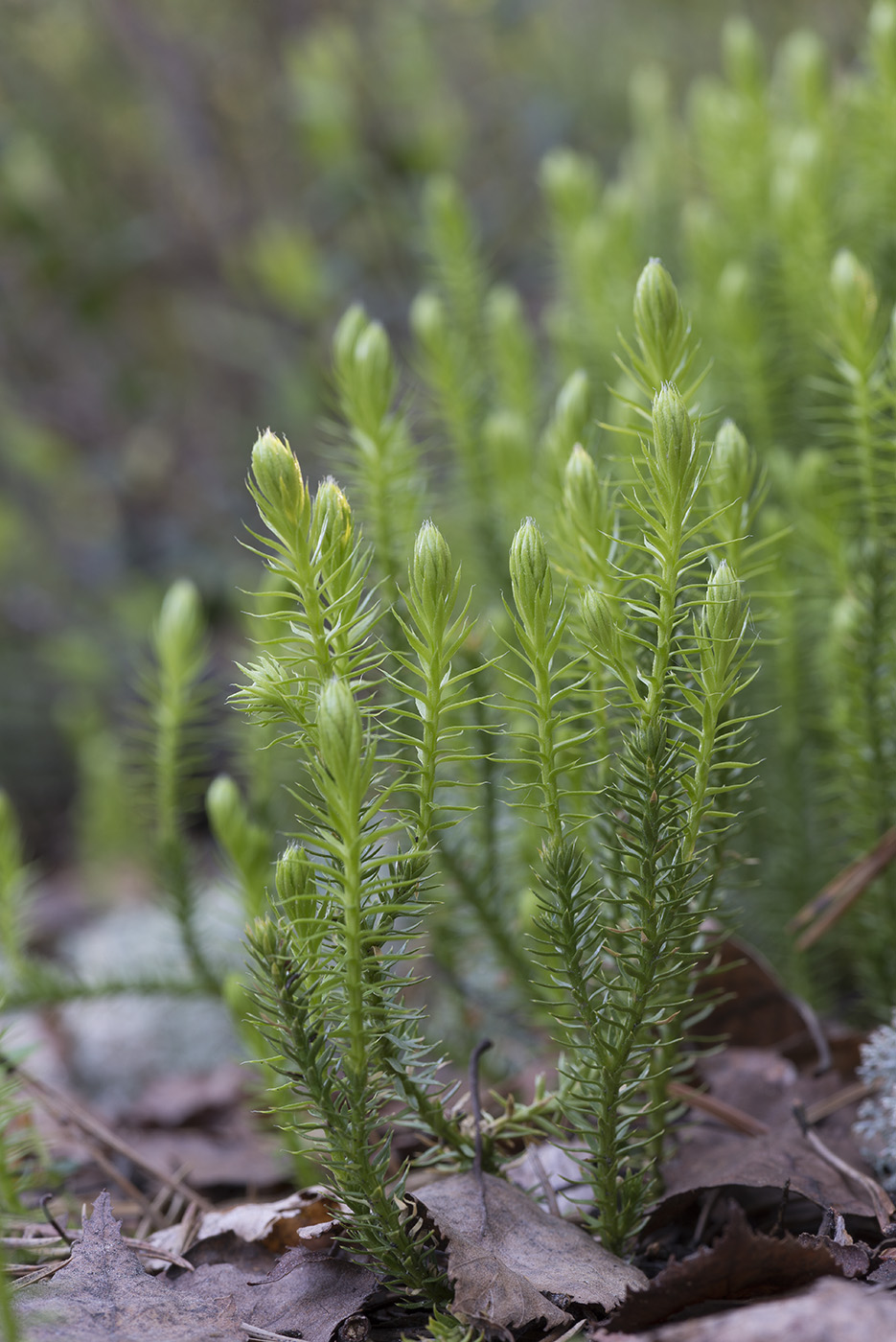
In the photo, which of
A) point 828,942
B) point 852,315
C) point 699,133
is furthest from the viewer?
point 699,133

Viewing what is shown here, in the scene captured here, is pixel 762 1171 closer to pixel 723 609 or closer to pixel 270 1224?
pixel 270 1224

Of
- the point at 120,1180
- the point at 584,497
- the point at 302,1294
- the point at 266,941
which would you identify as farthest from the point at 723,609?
the point at 120,1180

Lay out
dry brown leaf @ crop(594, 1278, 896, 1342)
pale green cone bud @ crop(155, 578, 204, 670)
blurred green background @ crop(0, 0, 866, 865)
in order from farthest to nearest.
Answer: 1. blurred green background @ crop(0, 0, 866, 865)
2. pale green cone bud @ crop(155, 578, 204, 670)
3. dry brown leaf @ crop(594, 1278, 896, 1342)

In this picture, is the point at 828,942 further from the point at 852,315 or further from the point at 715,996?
the point at 852,315

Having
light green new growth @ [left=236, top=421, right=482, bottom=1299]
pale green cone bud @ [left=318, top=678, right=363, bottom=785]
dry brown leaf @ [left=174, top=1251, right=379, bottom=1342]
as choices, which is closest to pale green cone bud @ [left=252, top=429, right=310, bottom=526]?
light green new growth @ [left=236, top=421, right=482, bottom=1299]

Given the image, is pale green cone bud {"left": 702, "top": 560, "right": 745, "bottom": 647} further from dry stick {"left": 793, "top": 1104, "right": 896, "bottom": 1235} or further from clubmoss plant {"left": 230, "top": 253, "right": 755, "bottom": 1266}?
dry stick {"left": 793, "top": 1104, "right": 896, "bottom": 1235}

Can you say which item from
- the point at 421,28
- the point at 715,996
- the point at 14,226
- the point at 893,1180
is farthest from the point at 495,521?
the point at 421,28
